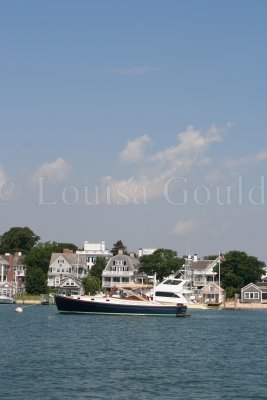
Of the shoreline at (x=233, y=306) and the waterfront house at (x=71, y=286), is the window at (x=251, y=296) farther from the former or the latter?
the waterfront house at (x=71, y=286)

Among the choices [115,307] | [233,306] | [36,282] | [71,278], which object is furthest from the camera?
[71,278]

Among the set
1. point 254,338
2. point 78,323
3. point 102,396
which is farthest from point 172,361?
point 78,323

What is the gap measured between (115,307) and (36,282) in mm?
A: 63210

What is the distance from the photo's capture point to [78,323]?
8894cm

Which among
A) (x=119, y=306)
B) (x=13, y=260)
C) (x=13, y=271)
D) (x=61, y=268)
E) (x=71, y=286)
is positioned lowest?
(x=119, y=306)

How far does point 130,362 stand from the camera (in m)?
51.4

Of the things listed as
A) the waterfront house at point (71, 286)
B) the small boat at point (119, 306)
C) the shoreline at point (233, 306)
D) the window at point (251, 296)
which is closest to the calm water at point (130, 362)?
the small boat at point (119, 306)

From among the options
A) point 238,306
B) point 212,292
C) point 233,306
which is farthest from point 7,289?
point 238,306

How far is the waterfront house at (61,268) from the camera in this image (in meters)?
176

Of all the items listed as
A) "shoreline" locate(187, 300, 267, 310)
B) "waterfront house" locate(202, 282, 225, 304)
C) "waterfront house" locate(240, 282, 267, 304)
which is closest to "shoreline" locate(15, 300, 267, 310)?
"shoreline" locate(187, 300, 267, 310)

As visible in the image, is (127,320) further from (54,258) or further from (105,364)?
(54,258)

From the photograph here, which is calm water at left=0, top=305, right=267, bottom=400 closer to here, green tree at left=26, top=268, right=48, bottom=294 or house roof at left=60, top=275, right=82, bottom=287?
green tree at left=26, top=268, right=48, bottom=294

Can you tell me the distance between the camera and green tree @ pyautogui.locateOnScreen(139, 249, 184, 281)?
172 metres

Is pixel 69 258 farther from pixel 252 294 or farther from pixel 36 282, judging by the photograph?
pixel 252 294
